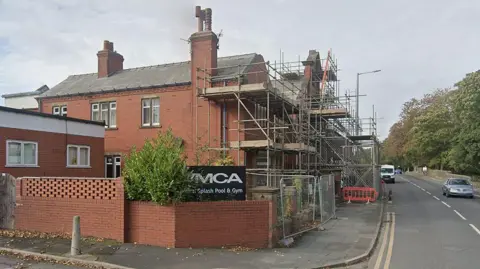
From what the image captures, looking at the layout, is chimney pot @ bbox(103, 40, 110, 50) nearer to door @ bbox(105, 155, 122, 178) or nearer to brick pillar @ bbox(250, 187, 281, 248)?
door @ bbox(105, 155, 122, 178)

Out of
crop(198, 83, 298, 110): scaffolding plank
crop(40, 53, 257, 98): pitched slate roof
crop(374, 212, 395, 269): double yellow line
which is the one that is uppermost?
crop(40, 53, 257, 98): pitched slate roof

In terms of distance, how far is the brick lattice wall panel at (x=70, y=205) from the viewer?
1124cm

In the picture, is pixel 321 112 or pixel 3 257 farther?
pixel 321 112

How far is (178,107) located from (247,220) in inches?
541

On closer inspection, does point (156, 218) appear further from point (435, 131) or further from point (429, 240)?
point (435, 131)

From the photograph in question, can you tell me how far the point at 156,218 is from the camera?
10.8 meters

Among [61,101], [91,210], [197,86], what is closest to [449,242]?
[91,210]

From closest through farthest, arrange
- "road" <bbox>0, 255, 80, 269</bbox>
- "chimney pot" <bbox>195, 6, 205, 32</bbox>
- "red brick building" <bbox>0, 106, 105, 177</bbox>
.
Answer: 1. "road" <bbox>0, 255, 80, 269</bbox>
2. "red brick building" <bbox>0, 106, 105, 177</bbox>
3. "chimney pot" <bbox>195, 6, 205, 32</bbox>

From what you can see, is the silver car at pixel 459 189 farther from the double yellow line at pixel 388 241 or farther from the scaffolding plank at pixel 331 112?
the double yellow line at pixel 388 241

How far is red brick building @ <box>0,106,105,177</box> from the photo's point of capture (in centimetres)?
1708

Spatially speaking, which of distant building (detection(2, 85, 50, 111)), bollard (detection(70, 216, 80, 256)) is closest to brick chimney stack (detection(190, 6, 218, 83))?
bollard (detection(70, 216, 80, 256))

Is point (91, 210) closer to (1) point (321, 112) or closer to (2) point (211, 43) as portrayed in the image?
(2) point (211, 43)

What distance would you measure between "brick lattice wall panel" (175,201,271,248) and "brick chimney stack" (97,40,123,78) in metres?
20.6

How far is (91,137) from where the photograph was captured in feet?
71.1
